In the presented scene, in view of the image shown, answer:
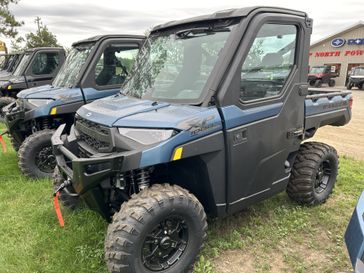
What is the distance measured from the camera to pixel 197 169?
3.04m

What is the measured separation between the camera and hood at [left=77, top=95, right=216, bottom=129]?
9.04 feet

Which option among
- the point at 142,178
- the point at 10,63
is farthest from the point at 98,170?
the point at 10,63

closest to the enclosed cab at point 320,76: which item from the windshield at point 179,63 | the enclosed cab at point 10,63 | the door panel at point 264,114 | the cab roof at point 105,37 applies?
the enclosed cab at point 10,63

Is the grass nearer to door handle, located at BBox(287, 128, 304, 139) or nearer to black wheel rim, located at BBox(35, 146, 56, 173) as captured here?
black wheel rim, located at BBox(35, 146, 56, 173)

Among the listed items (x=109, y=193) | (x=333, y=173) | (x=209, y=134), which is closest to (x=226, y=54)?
(x=209, y=134)

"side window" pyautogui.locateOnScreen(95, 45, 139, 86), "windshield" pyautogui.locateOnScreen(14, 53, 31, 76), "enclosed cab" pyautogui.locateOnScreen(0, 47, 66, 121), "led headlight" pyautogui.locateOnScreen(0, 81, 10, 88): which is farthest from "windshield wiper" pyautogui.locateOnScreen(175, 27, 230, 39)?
"led headlight" pyautogui.locateOnScreen(0, 81, 10, 88)

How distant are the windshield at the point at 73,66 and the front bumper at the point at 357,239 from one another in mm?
4567

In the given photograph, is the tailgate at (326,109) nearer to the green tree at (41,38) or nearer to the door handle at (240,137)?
the door handle at (240,137)

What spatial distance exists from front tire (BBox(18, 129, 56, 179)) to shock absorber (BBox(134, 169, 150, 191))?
2.77 meters

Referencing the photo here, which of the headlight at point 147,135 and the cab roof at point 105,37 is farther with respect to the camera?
the cab roof at point 105,37

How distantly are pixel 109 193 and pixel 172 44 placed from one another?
1548 millimetres

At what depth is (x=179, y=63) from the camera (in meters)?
3.33

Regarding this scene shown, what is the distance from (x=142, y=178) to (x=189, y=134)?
0.56 meters

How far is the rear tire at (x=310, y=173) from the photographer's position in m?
4.07
